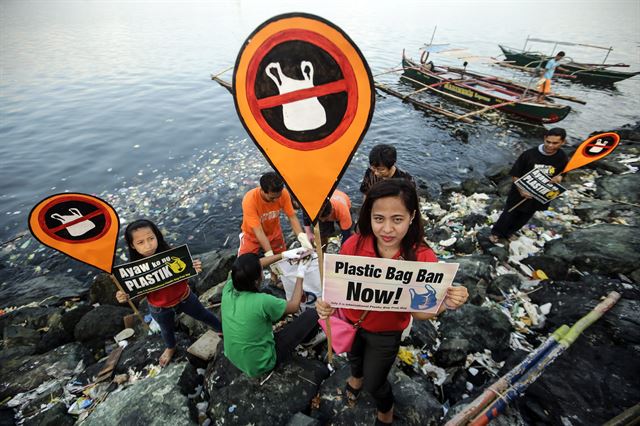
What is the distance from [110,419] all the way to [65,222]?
2.45 m

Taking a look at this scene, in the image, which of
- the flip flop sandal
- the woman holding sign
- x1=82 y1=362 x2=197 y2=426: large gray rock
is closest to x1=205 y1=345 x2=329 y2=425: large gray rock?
x1=82 y1=362 x2=197 y2=426: large gray rock

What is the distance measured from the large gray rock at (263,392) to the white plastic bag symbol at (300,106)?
304cm

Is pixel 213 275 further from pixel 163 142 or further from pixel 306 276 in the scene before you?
pixel 163 142

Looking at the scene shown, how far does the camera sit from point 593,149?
201 inches

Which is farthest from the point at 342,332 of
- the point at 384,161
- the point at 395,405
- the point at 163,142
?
the point at 163,142

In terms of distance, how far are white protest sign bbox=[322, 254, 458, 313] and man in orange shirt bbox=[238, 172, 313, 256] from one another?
72.2 inches

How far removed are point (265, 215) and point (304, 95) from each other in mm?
2761

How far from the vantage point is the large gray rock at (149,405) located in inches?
125

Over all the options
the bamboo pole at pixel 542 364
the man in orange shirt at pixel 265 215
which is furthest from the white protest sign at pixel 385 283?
the man in orange shirt at pixel 265 215

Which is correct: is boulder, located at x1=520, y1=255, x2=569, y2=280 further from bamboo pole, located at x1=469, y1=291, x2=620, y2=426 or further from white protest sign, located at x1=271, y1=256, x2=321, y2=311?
white protest sign, located at x1=271, y1=256, x2=321, y2=311

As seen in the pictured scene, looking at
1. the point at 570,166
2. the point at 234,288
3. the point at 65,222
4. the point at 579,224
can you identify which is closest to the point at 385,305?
the point at 234,288

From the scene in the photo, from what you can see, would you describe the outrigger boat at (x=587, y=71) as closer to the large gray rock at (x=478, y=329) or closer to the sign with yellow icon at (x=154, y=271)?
the large gray rock at (x=478, y=329)

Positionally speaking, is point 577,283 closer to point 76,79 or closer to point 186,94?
point 186,94

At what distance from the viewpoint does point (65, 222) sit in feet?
11.9
